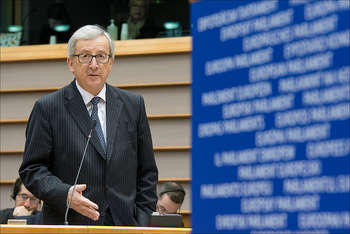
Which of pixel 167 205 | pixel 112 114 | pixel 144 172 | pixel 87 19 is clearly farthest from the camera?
pixel 87 19

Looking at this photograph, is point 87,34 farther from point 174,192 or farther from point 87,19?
point 87,19

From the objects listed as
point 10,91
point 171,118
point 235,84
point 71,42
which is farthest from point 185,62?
point 235,84

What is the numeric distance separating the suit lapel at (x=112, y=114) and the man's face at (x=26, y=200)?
114 inches

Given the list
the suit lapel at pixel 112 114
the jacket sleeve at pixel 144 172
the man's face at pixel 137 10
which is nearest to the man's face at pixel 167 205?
the jacket sleeve at pixel 144 172

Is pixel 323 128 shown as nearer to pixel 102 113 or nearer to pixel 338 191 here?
pixel 338 191

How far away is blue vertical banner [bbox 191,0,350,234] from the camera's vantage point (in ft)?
3.98

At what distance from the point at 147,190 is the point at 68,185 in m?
0.44

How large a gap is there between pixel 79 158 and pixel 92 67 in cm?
39

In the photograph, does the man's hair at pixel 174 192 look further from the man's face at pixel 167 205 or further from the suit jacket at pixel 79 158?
the suit jacket at pixel 79 158

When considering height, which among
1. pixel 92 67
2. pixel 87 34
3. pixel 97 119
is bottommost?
pixel 97 119

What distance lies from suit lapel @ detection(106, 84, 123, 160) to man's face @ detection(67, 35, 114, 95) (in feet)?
0.19

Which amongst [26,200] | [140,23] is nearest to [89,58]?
[26,200]

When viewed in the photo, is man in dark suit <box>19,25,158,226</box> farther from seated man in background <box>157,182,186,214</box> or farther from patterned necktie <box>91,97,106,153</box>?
seated man in background <box>157,182,186,214</box>

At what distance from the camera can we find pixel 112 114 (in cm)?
322
